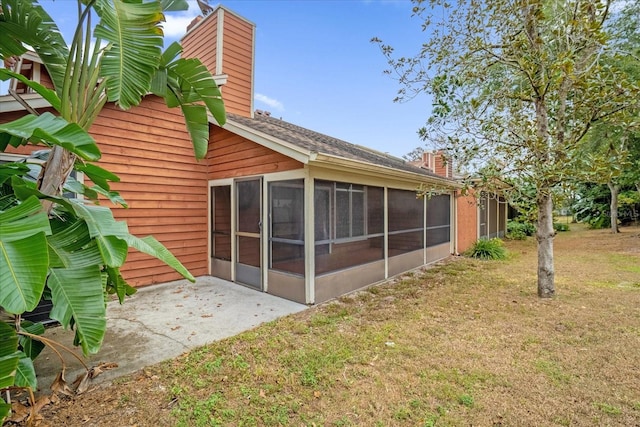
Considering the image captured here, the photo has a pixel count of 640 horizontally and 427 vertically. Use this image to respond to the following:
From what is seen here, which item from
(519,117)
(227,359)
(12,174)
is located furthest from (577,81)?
(12,174)

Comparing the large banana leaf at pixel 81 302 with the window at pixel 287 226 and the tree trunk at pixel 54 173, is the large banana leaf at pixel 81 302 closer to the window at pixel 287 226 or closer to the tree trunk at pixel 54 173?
the tree trunk at pixel 54 173

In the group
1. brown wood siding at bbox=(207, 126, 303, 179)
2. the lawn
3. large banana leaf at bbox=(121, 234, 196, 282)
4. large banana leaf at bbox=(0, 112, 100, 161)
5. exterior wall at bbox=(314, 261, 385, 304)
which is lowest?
the lawn

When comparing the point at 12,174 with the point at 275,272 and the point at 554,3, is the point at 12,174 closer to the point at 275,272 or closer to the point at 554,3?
the point at 275,272

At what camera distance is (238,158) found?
617cm

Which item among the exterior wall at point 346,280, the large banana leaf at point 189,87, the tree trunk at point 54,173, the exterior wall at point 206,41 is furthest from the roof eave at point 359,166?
the exterior wall at point 206,41

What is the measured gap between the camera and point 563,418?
239 cm

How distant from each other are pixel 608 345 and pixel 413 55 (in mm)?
5305

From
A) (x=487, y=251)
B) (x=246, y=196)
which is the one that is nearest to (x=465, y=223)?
(x=487, y=251)

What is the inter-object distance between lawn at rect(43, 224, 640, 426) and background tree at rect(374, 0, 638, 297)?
1.73 m

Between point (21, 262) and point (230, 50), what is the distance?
7281mm

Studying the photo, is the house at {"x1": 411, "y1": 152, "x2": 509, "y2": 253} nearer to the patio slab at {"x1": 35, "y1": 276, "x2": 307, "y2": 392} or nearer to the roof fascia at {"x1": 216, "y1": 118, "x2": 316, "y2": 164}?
the roof fascia at {"x1": 216, "y1": 118, "x2": 316, "y2": 164}

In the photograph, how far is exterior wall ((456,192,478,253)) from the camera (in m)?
10.8

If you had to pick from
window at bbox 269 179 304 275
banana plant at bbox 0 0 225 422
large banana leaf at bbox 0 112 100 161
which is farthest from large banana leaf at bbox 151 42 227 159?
window at bbox 269 179 304 275

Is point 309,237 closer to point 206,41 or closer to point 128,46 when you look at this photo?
point 128,46
